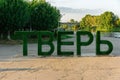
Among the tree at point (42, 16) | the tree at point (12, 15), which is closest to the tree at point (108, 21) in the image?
the tree at point (42, 16)

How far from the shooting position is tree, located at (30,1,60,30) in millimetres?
54609

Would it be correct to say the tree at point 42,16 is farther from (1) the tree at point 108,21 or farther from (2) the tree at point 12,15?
(1) the tree at point 108,21

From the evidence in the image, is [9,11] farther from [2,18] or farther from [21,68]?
[21,68]

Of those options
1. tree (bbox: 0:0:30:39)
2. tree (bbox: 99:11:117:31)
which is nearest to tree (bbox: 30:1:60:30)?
tree (bbox: 0:0:30:39)

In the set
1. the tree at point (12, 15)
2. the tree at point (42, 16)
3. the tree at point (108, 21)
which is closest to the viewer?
the tree at point (12, 15)

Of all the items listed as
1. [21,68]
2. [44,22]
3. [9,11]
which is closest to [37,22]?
[44,22]

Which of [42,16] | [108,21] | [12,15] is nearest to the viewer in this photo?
[12,15]

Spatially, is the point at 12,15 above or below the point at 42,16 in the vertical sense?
below

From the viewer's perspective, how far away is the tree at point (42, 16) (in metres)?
54.6

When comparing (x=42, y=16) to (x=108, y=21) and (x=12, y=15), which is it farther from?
(x=108, y=21)

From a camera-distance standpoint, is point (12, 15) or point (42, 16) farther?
point (42, 16)

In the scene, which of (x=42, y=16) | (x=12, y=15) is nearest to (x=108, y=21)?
(x=42, y=16)

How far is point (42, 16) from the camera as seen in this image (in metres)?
55.4

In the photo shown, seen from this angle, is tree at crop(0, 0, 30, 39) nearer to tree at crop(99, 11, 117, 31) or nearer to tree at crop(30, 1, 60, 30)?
tree at crop(30, 1, 60, 30)
